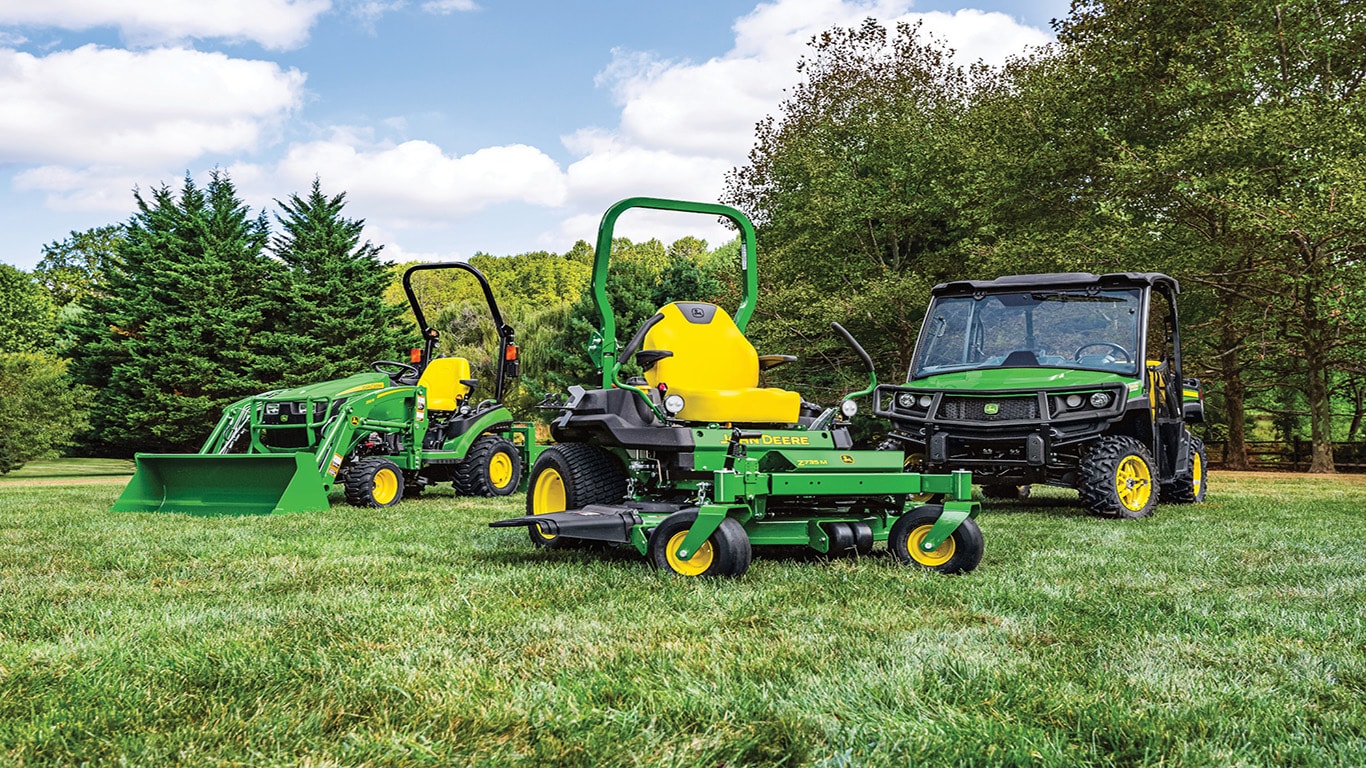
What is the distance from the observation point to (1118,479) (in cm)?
892

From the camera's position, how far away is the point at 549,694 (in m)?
2.94

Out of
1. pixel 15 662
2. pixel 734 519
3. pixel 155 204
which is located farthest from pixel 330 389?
pixel 155 204

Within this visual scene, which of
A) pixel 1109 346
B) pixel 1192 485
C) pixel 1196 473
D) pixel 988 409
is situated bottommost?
pixel 1192 485

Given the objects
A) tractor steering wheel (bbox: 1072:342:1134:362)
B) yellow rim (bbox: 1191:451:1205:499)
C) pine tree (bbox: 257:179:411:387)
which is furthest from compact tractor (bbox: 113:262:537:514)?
pine tree (bbox: 257:179:411:387)

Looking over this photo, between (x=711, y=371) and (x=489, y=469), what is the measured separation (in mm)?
5675

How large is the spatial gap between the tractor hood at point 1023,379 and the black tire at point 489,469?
15.6ft

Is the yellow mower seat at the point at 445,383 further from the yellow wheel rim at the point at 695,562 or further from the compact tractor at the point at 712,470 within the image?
the yellow wheel rim at the point at 695,562

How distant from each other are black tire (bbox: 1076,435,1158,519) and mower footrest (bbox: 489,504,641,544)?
4.71 meters

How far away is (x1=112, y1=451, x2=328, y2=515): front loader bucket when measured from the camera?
923 cm

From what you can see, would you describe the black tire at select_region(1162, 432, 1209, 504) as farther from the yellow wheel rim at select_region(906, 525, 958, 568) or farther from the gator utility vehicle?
the yellow wheel rim at select_region(906, 525, 958, 568)

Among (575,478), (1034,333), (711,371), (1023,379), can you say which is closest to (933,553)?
(711,371)

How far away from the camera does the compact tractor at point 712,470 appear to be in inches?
206

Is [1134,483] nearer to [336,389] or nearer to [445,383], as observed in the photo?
[445,383]

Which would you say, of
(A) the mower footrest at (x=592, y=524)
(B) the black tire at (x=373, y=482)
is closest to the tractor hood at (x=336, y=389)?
(B) the black tire at (x=373, y=482)
